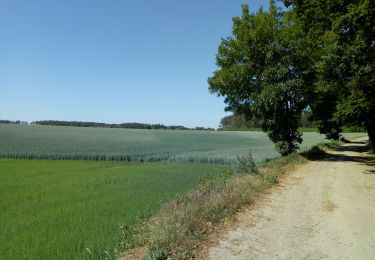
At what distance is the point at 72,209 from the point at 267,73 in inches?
645

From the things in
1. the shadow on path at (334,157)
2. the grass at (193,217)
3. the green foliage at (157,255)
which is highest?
the shadow on path at (334,157)

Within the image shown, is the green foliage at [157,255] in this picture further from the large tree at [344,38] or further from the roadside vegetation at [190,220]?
the large tree at [344,38]

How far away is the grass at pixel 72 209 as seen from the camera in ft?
27.9

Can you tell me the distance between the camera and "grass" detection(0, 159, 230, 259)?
849 centimetres

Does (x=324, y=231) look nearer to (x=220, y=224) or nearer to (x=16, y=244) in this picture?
(x=220, y=224)

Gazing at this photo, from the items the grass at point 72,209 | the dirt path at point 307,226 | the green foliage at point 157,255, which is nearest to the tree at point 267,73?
the grass at point 72,209

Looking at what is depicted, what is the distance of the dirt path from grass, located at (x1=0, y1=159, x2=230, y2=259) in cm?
279

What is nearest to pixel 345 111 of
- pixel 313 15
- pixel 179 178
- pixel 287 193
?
pixel 313 15

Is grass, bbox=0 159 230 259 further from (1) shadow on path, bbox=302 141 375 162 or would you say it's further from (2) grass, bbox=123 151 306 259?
(1) shadow on path, bbox=302 141 375 162

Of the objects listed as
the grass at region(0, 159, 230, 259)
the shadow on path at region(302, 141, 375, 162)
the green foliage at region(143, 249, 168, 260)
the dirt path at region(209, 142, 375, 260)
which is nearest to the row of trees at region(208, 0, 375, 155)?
the shadow on path at region(302, 141, 375, 162)

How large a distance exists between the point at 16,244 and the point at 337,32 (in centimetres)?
1458

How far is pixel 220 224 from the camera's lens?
374 inches

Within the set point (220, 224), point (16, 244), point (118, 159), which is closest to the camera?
point (16, 244)

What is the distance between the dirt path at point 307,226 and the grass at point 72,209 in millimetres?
2790
